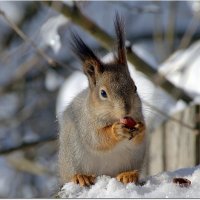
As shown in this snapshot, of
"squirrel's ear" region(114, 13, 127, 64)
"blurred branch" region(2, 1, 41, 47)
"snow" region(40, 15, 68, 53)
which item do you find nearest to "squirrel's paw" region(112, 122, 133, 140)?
"squirrel's ear" region(114, 13, 127, 64)

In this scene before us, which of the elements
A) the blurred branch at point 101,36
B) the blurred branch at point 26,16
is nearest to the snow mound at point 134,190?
the blurred branch at point 101,36

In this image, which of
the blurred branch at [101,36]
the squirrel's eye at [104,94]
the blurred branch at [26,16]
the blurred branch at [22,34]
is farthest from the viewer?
the blurred branch at [26,16]

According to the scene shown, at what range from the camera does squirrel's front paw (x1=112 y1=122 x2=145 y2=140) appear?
6.04 ft

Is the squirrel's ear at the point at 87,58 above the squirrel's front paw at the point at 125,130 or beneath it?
above

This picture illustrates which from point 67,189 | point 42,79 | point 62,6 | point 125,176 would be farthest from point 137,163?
point 42,79

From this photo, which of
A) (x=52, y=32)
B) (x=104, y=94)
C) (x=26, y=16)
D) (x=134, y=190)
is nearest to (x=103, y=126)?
(x=104, y=94)

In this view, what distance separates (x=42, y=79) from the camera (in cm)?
458

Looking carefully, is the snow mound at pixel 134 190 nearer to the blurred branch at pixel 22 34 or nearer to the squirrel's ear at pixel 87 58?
the squirrel's ear at pixel 87 58

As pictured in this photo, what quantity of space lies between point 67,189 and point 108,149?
31cm

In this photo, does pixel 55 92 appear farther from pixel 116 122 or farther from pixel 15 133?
pixel 116 122

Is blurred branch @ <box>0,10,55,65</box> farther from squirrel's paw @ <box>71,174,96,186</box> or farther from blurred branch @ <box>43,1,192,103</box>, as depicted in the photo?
squirrel's paw @ <box>71,174,96,186</box>

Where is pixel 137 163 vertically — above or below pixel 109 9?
below

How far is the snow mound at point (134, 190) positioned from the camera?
1.56m

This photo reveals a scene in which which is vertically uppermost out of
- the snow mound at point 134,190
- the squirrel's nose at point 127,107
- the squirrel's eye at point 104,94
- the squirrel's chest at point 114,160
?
the squirrel's eye at point 104,94
